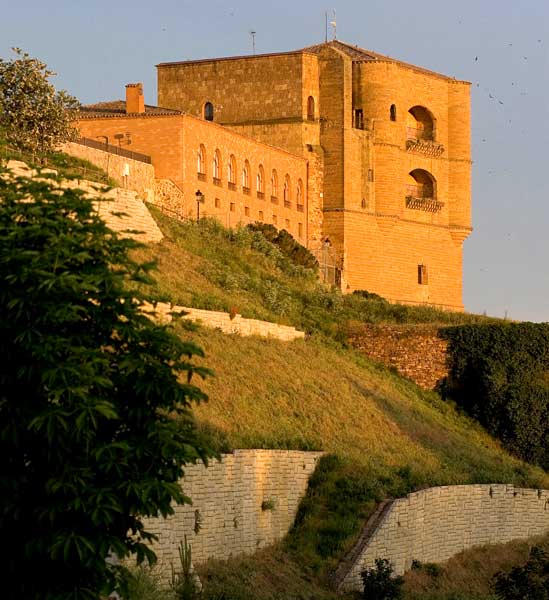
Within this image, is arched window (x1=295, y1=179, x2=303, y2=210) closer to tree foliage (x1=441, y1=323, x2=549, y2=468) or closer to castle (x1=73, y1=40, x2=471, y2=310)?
castle (x1=73, y1=40, x2=471, y2=310)

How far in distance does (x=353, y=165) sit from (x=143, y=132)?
11.4m

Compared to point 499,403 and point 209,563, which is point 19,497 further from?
point 499,403

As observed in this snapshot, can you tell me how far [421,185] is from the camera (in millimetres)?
64438

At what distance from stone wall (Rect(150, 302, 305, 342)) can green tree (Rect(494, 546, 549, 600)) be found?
929 centimetres

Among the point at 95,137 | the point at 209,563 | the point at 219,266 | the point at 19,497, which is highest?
the point at 95,137

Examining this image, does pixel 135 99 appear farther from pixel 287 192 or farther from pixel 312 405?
pixel 312 405

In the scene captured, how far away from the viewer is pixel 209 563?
25844 millimetres

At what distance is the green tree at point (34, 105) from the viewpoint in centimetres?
4138

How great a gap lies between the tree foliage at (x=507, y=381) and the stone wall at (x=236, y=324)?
5951 mm

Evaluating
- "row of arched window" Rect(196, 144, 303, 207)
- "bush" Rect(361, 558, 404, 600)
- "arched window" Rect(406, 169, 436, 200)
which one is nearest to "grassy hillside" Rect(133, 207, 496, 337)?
"row of arched window" Rect(196, 144, 303, 207)

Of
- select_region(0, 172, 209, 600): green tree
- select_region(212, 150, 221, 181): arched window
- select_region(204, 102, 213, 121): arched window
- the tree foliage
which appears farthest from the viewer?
select_region(204, 102, 213, 121): arched window

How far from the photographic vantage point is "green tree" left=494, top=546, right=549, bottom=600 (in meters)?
27.0

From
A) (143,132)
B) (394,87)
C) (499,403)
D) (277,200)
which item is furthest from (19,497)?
(394,87)

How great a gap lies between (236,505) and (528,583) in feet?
15.1
